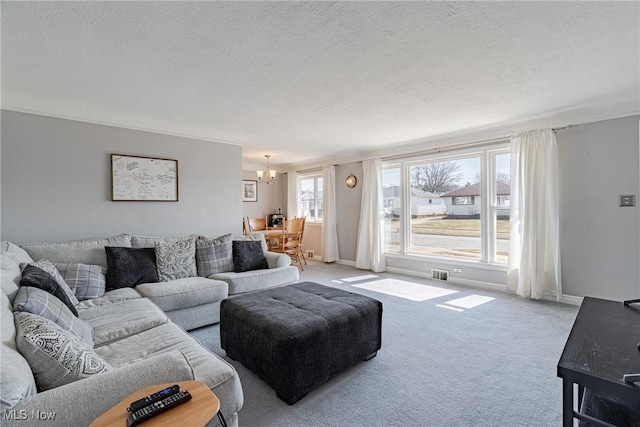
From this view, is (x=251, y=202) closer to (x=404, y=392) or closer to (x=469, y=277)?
(x=469, y=277)

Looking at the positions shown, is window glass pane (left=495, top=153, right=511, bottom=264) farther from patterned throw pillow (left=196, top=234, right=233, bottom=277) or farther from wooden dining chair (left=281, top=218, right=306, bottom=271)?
patterned throw pillow (left=196, top=234, right=233, bottom=277)

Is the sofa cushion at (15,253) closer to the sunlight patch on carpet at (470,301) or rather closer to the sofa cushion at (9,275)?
the sofa cushion at (9,275)

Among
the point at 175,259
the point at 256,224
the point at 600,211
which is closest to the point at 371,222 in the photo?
the point at 256,224

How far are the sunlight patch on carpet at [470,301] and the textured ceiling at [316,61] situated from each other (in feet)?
7.53

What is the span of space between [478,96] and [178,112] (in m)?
3.26

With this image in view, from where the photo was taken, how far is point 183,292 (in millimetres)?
2744

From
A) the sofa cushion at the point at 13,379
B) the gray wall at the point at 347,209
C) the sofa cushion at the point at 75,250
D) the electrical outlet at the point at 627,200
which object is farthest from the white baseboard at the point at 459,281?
the sofa cushion at the point at 13,379

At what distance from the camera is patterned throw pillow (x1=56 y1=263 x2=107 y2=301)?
2.54 metres

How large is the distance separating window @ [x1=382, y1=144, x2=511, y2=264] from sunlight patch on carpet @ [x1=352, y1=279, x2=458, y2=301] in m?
0.76

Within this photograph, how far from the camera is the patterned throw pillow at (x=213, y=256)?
3428mm

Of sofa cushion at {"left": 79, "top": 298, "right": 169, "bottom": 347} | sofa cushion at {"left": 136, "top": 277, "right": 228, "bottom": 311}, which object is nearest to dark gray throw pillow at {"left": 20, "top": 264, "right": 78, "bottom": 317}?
sofa cushion at {"left": 79, "top": 298, "right": 169, "bottom": 347}

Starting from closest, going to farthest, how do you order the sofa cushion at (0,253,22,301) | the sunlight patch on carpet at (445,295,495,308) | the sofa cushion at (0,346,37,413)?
the sofa cushion at (0,346,37,413), the sofa cushion at (0,253,22,301), the sunlight patch on carpet at (445,295,495,308)

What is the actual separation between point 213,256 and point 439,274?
11.4ft

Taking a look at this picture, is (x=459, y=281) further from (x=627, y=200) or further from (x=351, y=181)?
(x=351, y=181)
